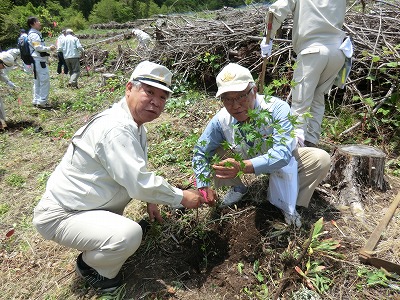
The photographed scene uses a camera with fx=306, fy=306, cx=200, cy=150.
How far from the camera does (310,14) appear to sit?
3383 millimetres

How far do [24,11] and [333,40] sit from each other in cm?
3432

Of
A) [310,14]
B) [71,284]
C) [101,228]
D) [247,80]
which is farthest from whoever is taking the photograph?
[310,14]

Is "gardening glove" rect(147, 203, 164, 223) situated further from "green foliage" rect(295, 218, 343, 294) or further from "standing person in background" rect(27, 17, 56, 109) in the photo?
"standing person in background" rect(27, 17, 56, 109)

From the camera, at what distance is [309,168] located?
8.34 feet

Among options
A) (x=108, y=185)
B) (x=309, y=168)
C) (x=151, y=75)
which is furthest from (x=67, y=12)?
(x=309, y=168)

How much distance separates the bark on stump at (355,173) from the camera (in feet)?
9.92

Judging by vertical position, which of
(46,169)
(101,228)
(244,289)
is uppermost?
(101,228)

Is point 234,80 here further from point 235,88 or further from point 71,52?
point 71,52

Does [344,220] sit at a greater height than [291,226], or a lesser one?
lesser

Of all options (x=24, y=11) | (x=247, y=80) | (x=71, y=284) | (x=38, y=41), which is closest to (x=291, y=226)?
(x=247, y=80)

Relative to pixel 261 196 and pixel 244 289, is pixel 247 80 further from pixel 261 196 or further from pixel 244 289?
pixel 244 289

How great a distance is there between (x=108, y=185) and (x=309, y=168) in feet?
5.26

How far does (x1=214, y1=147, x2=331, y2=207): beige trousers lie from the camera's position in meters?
2.52

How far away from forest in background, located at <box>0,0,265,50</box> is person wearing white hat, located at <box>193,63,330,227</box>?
26528 millimetres
